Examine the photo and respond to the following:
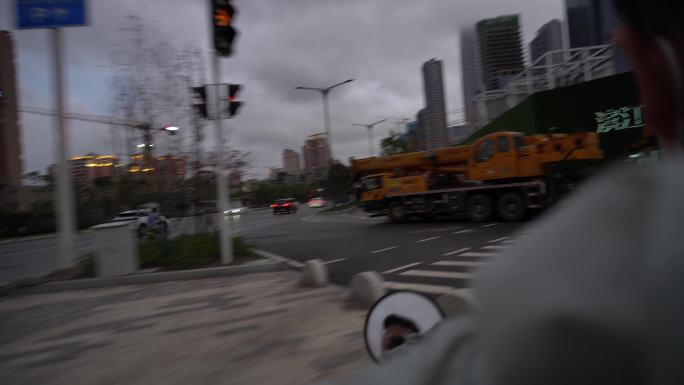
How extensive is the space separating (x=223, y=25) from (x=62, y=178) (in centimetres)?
433

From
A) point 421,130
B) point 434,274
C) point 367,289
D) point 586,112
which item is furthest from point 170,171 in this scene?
point 421,130

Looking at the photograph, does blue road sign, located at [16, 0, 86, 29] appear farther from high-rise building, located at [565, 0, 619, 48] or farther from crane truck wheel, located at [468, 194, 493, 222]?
crane truck wheel, located at [468, 194, 493, 222]

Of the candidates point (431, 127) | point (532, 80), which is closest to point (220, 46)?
point (532, 80)

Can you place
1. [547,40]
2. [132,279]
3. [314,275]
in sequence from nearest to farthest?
[314,275], [132,279], [547,40]

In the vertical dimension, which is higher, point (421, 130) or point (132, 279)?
point (421, 130)

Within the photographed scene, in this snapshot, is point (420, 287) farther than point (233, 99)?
No

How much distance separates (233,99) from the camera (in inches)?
317

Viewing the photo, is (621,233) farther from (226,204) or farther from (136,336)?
(226,204)

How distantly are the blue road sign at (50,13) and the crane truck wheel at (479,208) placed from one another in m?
12.6

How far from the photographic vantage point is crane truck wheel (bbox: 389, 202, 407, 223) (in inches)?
711

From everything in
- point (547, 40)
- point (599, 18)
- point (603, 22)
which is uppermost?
point (547, 40)

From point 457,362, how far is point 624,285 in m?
0.42

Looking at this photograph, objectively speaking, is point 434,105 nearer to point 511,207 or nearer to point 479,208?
point 479,208

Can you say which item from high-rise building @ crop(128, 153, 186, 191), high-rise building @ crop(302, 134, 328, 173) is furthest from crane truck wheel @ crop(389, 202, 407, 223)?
high-rise building @ crop(302, 134, 328, 173)
